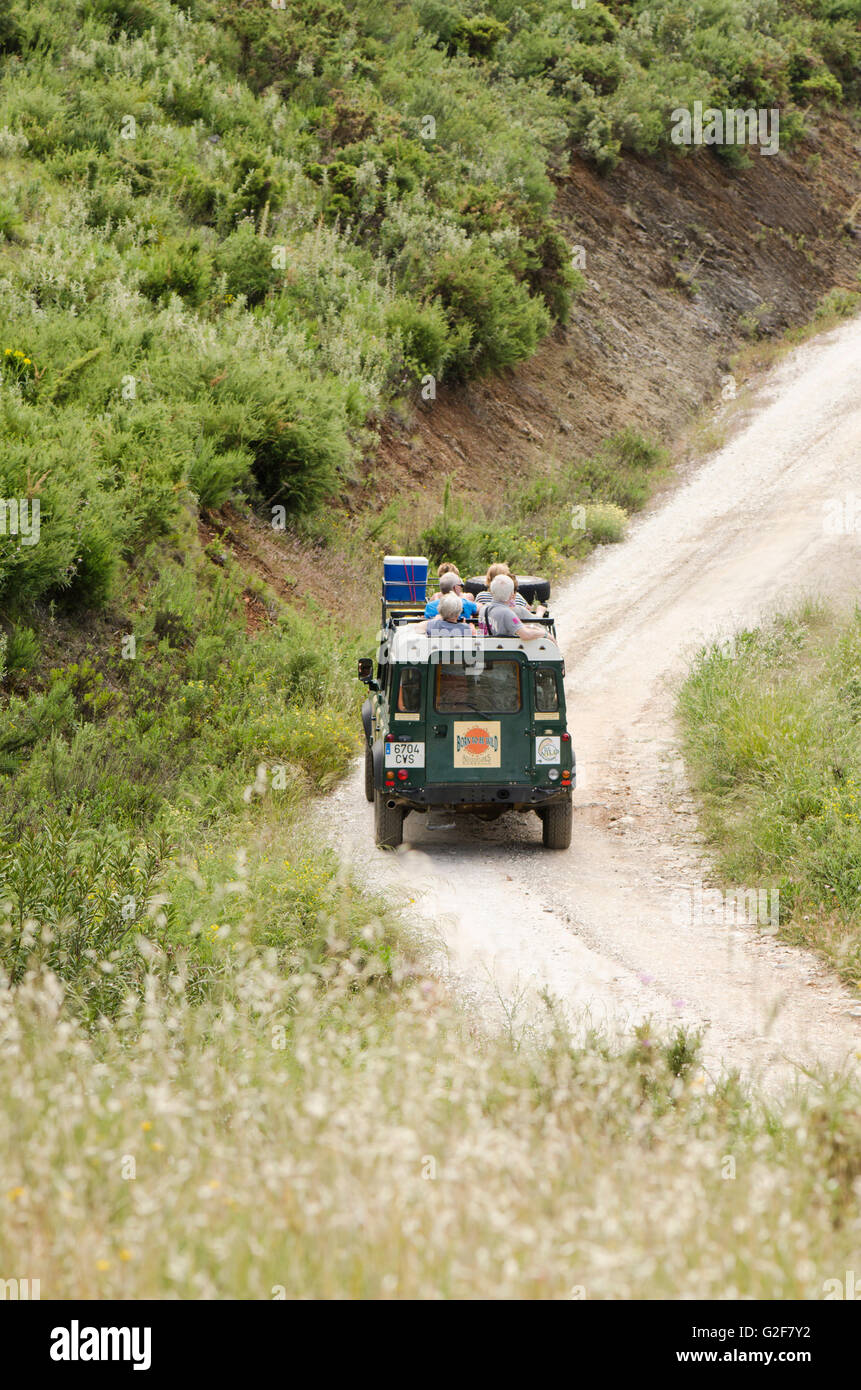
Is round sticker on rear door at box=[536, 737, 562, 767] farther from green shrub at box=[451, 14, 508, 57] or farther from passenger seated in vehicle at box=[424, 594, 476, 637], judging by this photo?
green shrub at box=[451, 14, 508, 57]

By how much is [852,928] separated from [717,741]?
3.45 m

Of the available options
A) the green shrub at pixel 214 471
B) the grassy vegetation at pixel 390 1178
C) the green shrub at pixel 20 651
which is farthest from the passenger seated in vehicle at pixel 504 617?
the green shrub at pixel 214 471

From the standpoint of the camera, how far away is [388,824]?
9.53 m

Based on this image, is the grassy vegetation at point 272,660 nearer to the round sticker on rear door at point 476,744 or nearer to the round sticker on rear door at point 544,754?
the round sticker on rear door at point 476,744

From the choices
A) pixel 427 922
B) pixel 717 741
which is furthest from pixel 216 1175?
pixel 717 741

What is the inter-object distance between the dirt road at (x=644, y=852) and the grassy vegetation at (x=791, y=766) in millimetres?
341

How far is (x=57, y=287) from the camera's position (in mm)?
14961

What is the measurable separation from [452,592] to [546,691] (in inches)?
51.9

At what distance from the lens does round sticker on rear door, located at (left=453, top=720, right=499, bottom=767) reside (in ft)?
30.5

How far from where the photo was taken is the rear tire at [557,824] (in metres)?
9.59

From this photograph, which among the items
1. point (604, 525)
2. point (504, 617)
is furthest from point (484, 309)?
point (504, 617)

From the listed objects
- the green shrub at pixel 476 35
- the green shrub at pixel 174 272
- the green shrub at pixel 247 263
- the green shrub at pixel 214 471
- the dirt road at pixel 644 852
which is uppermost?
the green shrub at pixel 476 35

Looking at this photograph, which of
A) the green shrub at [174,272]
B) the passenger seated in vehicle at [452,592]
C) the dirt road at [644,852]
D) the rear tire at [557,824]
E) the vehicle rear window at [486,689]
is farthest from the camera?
the green shrub at [174,272]

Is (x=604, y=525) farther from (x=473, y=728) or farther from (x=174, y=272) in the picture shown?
(x=473, y=728)
